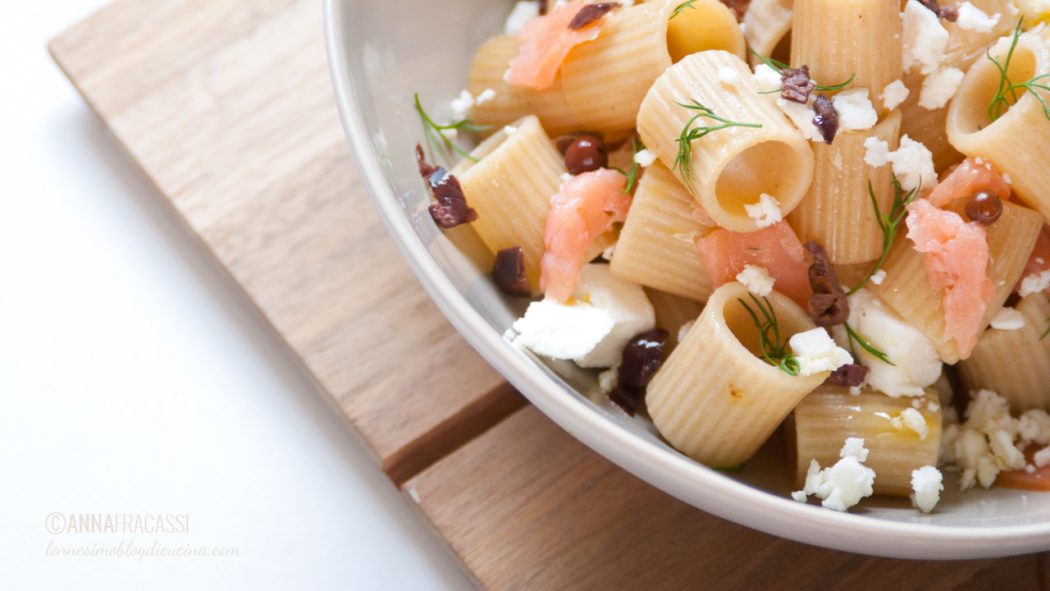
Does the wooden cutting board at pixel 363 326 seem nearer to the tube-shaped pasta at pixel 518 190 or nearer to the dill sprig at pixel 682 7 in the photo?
the tube-shaped pasta at pixel 518 190

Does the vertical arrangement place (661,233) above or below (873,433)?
above

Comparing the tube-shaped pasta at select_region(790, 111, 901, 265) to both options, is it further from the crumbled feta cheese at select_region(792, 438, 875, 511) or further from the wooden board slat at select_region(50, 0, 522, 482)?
the wooden board slat at select_region(50, 0, 522, 482)

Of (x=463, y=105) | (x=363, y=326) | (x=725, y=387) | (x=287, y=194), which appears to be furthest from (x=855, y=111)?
(x=287, y=194)

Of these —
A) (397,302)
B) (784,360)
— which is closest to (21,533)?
(397,302)

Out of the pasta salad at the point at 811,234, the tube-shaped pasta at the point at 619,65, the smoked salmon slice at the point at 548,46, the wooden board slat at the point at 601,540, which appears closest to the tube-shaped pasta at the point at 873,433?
the pasta salad at the point at 811,234

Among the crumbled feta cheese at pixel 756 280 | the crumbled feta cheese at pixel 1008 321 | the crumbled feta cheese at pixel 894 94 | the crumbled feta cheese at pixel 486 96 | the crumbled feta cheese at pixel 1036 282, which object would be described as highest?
the crumbled feta cheese at pixel 486 96

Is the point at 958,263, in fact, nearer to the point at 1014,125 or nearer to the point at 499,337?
the point at 1014,125
